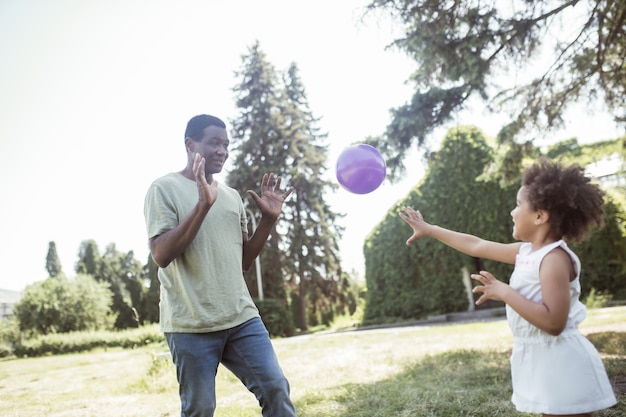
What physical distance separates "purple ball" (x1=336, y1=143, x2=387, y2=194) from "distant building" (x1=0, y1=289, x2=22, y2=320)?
79.1 ft

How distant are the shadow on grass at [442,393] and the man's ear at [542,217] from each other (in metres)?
2.00

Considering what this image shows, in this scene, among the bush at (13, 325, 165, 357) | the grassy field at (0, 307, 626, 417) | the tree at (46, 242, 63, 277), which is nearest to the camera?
the grassy field at (0, 307, 626, 417)

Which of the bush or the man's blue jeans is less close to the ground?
the man's blue jeans

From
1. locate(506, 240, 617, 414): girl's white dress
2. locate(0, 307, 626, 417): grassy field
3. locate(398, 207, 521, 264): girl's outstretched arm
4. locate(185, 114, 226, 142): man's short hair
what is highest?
locate(185, 114, 226, 142): man's short hair

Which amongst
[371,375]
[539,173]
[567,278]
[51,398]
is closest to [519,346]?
[567,278]

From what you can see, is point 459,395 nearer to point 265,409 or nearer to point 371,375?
point 371,375

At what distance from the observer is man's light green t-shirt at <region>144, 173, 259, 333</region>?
230 cm

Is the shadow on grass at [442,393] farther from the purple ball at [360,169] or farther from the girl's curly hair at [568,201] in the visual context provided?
the girl's curly hair at [568,201]

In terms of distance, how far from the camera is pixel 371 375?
5.77 meters

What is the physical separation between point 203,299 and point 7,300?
3439 cm

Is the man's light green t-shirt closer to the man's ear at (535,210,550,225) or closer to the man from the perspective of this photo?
the man

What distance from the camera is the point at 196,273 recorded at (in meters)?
2.35

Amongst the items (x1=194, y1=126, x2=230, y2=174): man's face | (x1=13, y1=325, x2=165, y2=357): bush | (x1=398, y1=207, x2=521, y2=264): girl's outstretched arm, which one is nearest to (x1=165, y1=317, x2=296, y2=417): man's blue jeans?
(x1=194, y1=126, x2=230, y2=174): man's face

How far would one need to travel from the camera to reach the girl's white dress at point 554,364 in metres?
1.83
